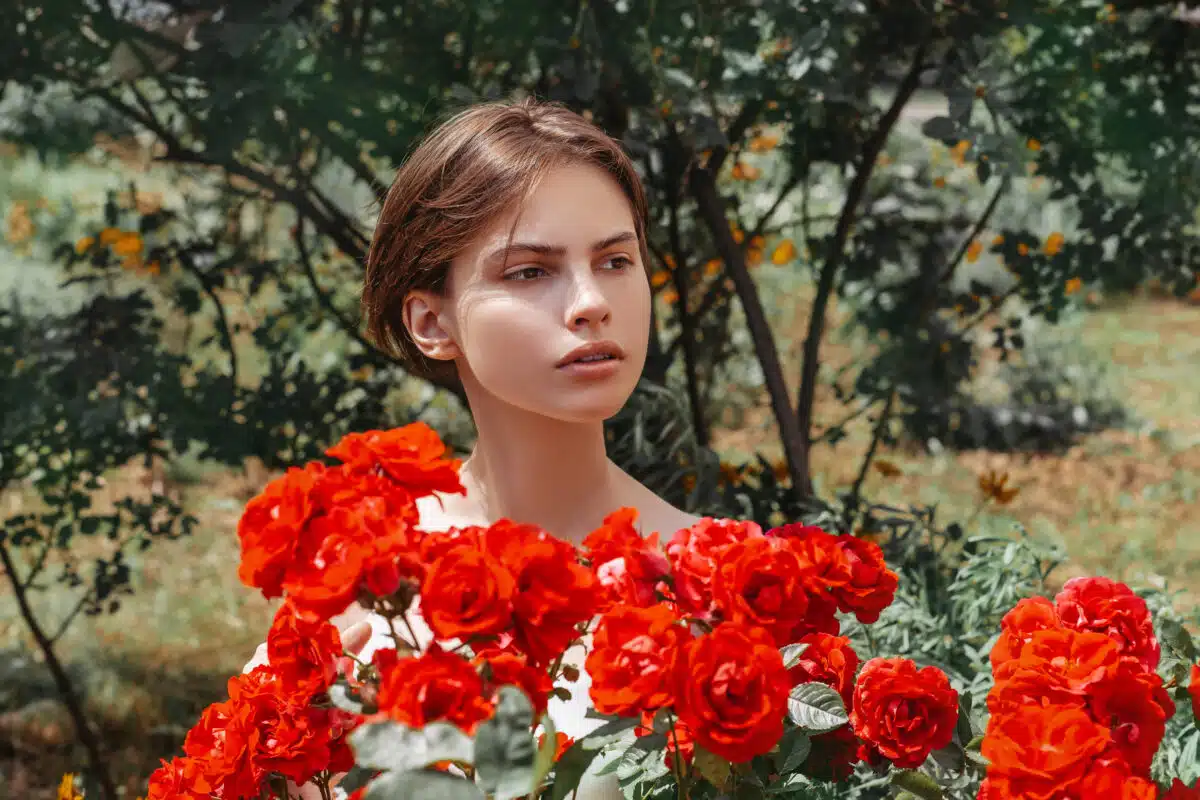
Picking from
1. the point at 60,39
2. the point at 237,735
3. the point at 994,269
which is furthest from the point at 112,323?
the point at 994,269

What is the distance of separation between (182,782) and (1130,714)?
876 mm

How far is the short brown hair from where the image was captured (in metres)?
1.51

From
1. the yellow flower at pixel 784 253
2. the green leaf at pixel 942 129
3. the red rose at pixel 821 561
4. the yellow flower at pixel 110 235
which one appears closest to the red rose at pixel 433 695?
the red rose at pixel 821 561

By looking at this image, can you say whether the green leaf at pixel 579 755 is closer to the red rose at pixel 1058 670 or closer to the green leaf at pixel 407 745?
the green leaf at pixel 407 745

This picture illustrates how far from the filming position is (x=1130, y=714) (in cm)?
101

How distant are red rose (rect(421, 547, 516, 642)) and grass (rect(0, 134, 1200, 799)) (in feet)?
6.39

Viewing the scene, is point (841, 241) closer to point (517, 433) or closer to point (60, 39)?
point (517, 433)

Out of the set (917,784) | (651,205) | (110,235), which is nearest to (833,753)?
(917,784)

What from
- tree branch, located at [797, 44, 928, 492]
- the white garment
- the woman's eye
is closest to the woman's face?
the woman's eye

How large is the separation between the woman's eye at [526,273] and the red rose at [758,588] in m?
0.60

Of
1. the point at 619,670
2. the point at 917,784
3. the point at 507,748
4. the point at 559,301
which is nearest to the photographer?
the point at 507,748

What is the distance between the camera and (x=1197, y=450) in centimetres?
525

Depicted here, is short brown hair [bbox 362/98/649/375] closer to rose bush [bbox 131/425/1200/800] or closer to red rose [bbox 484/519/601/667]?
rose bush [bbox 131/425/1200/800]

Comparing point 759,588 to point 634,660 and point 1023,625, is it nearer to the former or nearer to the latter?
point 634,660
